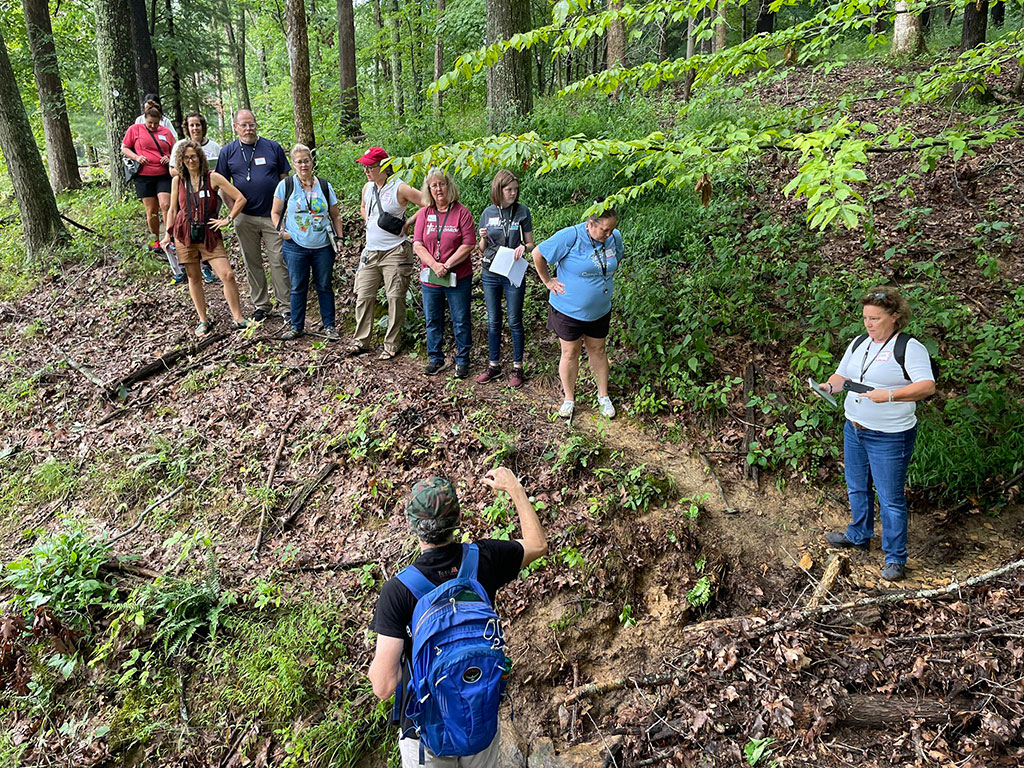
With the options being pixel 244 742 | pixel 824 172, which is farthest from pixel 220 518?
pixel 824 172

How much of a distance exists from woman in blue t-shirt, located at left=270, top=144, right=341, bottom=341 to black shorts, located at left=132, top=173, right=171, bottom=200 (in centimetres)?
262

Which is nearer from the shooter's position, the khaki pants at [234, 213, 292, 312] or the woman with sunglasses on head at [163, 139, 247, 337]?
the woman with sunglasses on head at [163, 139, 247, 337]

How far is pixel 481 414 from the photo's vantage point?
5.85m

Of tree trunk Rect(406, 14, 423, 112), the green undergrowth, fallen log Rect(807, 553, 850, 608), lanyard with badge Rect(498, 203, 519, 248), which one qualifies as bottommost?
the green undergrowth

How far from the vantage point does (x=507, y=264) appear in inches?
230

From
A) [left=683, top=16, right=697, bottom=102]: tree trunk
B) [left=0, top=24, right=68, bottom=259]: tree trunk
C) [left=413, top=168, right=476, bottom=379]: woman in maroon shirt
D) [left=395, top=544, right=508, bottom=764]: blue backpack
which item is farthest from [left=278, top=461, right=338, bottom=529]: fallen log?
[left=0, top=24, right=68, bottom=259]: tree trunk

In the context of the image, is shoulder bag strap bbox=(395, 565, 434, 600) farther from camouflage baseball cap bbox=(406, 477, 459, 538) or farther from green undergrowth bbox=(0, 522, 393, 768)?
green undergrowth bbox=(0, 522, 393, 768)

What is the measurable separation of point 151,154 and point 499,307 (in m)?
5.65

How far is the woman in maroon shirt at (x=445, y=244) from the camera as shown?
604 cm

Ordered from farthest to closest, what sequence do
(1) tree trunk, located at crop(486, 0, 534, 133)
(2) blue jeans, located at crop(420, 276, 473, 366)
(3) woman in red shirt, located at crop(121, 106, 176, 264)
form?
(1) tree trunk, located at crop(486, 0, 534, 133) → (3) woman in red shirt, located at crop(121, 106, 176, 264) → (2) blue jeans, located at crop(420, 276, 473, 366)

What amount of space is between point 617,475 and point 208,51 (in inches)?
662

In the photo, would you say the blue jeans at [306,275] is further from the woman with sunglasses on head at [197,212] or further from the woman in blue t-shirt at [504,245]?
the woman in blue t-shirt at [504,245]

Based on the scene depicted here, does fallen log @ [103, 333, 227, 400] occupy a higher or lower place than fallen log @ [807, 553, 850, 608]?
higher

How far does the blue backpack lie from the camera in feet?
8.30
